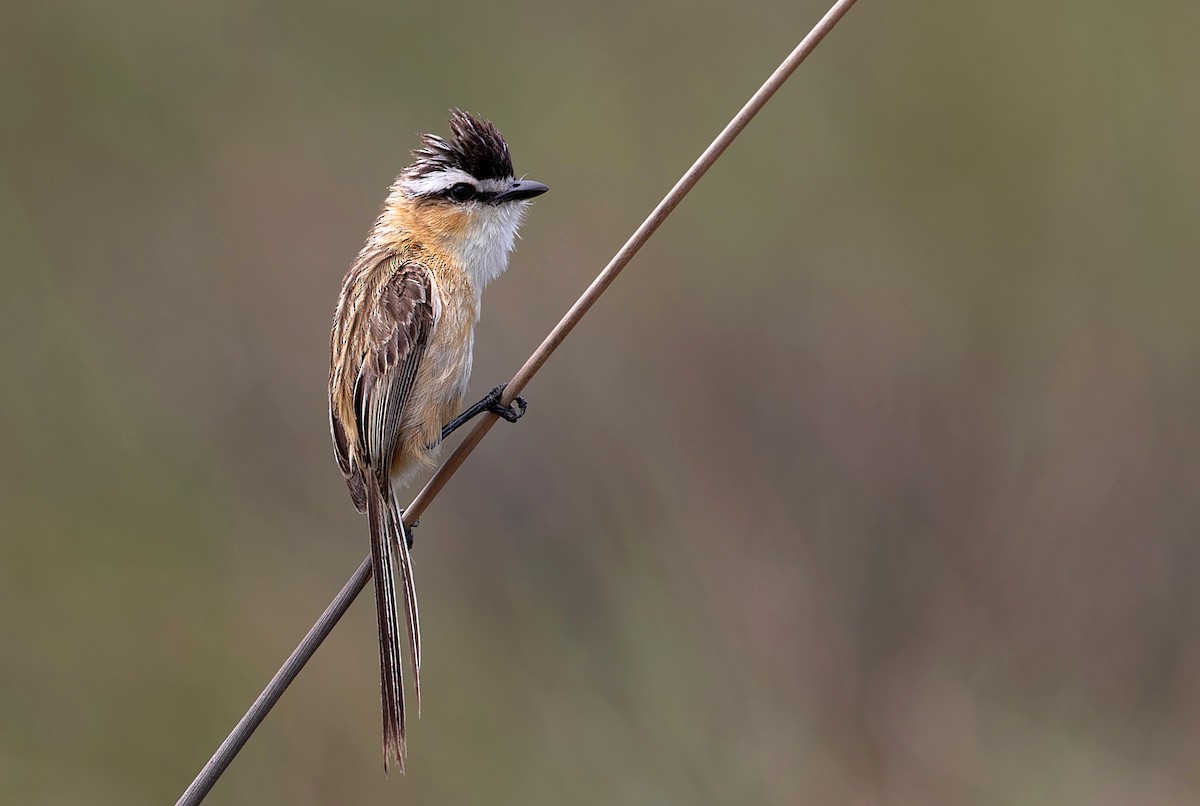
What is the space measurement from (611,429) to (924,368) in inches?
69.4

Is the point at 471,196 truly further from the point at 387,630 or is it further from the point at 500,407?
the point at 387,630

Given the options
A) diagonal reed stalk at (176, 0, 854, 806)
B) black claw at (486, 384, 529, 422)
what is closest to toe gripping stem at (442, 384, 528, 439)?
black claw at (486, 384, 529, 422)

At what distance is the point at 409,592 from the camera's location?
349 centimetres

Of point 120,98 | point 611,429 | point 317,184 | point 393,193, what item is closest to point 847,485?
point 611,429

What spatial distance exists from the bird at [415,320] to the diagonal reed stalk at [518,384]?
0.79 feet

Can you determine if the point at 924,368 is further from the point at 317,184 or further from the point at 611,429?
the point at 317,184

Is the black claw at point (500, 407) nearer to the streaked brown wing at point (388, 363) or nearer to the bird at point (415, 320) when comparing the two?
the bird at point (415, 320)

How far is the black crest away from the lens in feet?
14.7

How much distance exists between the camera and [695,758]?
5258 millimetres

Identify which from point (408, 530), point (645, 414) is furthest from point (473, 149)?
point (645, 414)

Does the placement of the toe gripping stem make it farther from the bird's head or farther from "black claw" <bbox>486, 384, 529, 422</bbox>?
the bird's head

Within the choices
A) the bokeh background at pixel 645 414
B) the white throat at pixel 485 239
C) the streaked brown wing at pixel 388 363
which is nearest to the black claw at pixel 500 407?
the streaked brown wing at pixel 388 363

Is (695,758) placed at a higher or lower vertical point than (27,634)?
higher

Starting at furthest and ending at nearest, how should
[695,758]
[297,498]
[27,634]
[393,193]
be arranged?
[297,498], [27,634], [695,758], [393,193]
